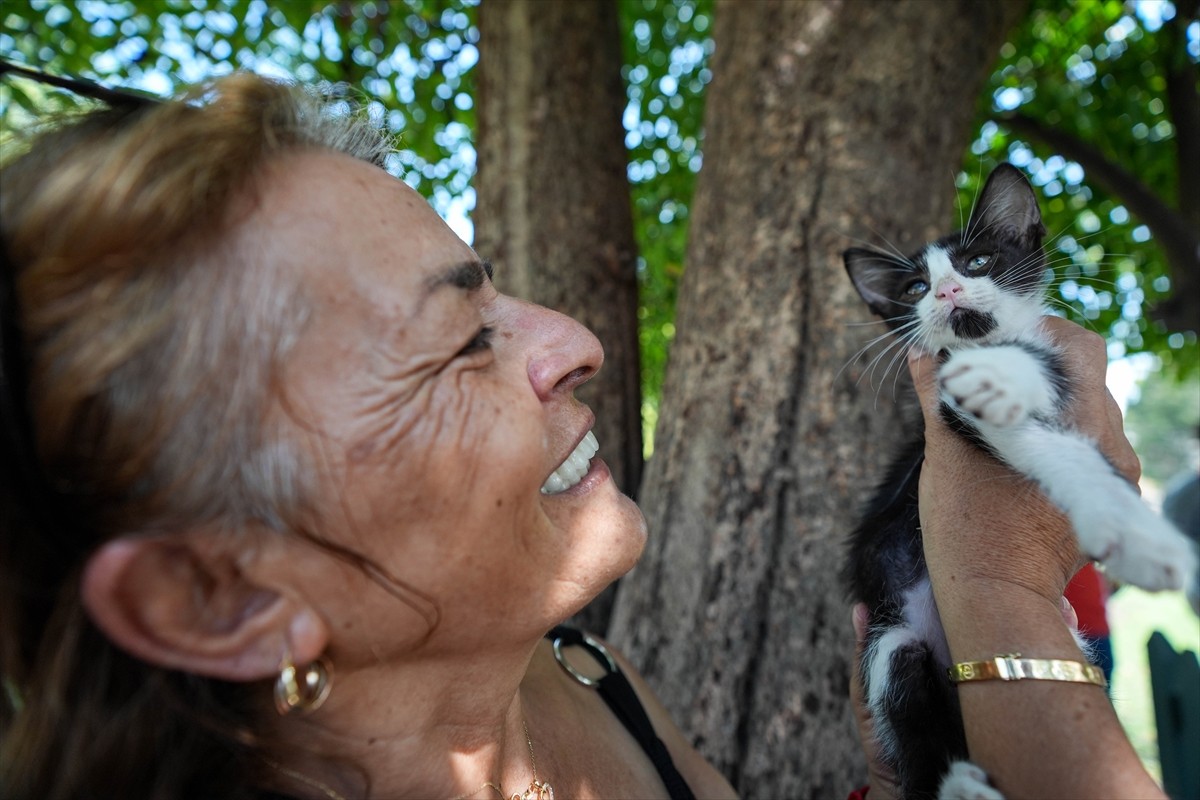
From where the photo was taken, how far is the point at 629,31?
16.5 ft

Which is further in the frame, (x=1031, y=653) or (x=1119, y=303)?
(x=1119, y=303)

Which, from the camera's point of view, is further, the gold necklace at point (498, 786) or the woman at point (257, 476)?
the gold necklace at point (498, 786)

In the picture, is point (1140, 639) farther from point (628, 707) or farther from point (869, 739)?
point (628, 707)

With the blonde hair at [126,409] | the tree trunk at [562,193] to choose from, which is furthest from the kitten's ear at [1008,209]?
the blonde hair at [126,409]

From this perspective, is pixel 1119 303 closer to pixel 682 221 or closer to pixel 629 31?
pixel 682 221

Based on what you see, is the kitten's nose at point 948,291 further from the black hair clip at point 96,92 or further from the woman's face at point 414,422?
the black hair clip at point 96,92

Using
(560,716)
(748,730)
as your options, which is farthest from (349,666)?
(748,730)

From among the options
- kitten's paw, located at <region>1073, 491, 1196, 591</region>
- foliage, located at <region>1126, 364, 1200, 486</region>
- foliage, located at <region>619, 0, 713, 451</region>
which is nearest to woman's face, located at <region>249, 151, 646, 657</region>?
kitten's paw, located at <region>1073, 491, 1196, 591</region>

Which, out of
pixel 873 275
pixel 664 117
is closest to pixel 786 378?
pixel 873 275

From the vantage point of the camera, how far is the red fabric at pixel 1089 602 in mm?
2609

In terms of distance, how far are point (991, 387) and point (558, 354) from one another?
768mm

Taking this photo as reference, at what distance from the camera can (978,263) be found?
87.4 inches

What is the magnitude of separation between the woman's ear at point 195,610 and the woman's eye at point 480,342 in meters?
0.44

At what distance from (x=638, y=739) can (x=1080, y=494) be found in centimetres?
102
